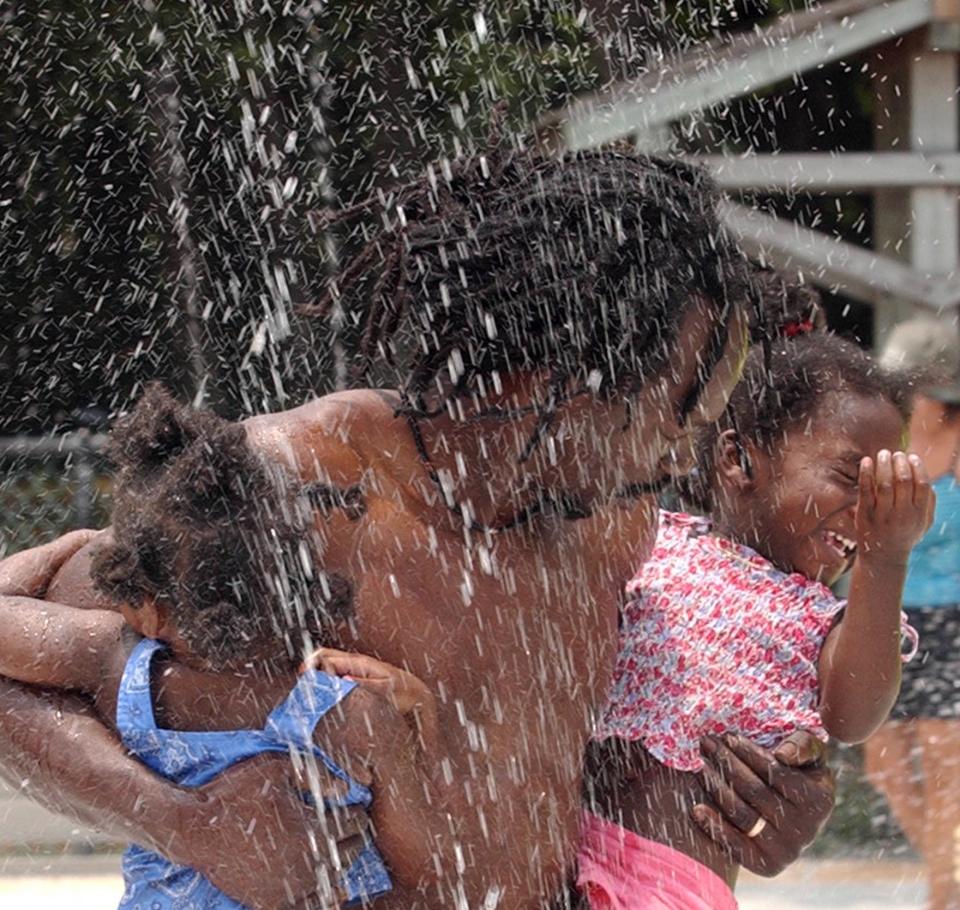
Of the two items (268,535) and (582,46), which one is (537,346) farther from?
(582,46)

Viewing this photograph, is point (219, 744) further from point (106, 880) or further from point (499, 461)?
point (106, 880)

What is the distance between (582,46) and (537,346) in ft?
18.1

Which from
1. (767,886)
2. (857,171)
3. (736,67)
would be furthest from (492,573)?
(857,171)

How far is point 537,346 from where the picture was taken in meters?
2.22

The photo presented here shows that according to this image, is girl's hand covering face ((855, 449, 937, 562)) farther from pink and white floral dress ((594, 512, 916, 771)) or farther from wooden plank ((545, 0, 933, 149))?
wooden plank ((545, 0, 933, 149))

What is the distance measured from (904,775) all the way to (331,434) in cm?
310

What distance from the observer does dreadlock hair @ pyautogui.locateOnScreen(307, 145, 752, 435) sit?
7.32 feet

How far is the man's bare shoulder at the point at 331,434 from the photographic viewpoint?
220 cm

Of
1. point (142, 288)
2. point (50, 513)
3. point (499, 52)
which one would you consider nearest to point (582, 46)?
point (499, 52)

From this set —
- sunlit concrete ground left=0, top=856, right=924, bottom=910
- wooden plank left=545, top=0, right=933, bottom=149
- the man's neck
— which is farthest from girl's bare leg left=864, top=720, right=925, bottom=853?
the man's neck

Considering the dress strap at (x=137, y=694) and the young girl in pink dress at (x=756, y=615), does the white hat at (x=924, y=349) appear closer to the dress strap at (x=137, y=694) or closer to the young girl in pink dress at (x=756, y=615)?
the young girl in pink dress at (x=756, y=615)

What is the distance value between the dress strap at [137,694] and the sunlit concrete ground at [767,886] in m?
3.05

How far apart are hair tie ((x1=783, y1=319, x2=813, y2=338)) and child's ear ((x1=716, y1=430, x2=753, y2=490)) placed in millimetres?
213

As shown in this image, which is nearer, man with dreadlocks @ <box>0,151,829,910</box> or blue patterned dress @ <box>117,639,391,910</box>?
blue patterned dress @ <box>117,639,391,910</box>
